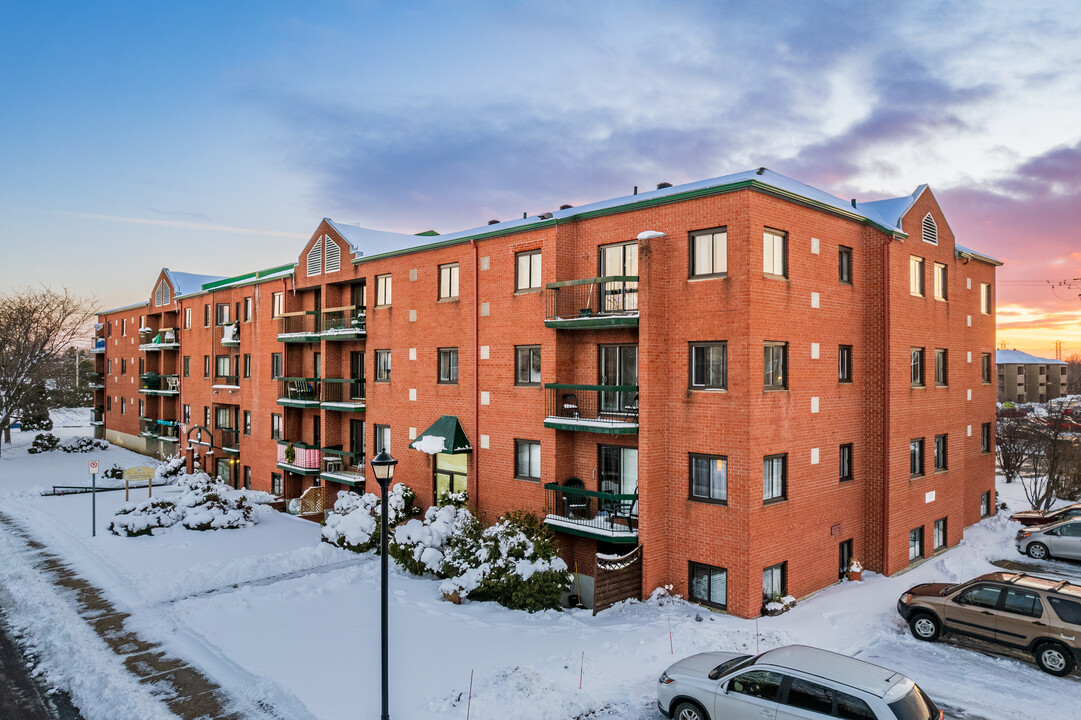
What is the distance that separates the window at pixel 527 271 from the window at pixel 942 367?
16335mm

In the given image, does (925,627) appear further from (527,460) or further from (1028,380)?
(1028,380)

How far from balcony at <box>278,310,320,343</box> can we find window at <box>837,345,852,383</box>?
76.8 ft

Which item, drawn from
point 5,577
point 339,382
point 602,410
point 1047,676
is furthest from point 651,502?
point 5,577

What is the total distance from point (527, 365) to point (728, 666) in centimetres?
1274

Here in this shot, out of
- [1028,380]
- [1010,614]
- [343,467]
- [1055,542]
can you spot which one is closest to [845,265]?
[1010,614]

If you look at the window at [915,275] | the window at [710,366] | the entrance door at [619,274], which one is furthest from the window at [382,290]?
the window at [915,275]

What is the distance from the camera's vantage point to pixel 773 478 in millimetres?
18531

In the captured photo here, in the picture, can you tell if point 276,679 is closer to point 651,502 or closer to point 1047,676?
point 651,502

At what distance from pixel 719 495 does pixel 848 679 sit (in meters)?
8.09

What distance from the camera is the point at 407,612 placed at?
721 inches

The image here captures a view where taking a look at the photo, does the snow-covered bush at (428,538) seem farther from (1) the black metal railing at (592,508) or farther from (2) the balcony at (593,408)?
(2) the balcony at (593,408)

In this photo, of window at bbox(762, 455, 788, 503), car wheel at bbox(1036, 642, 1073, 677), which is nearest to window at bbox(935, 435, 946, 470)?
window at bbox(762, 455, 788, 503)

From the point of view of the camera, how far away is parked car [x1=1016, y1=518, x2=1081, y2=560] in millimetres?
24000

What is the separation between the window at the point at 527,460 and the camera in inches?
879
